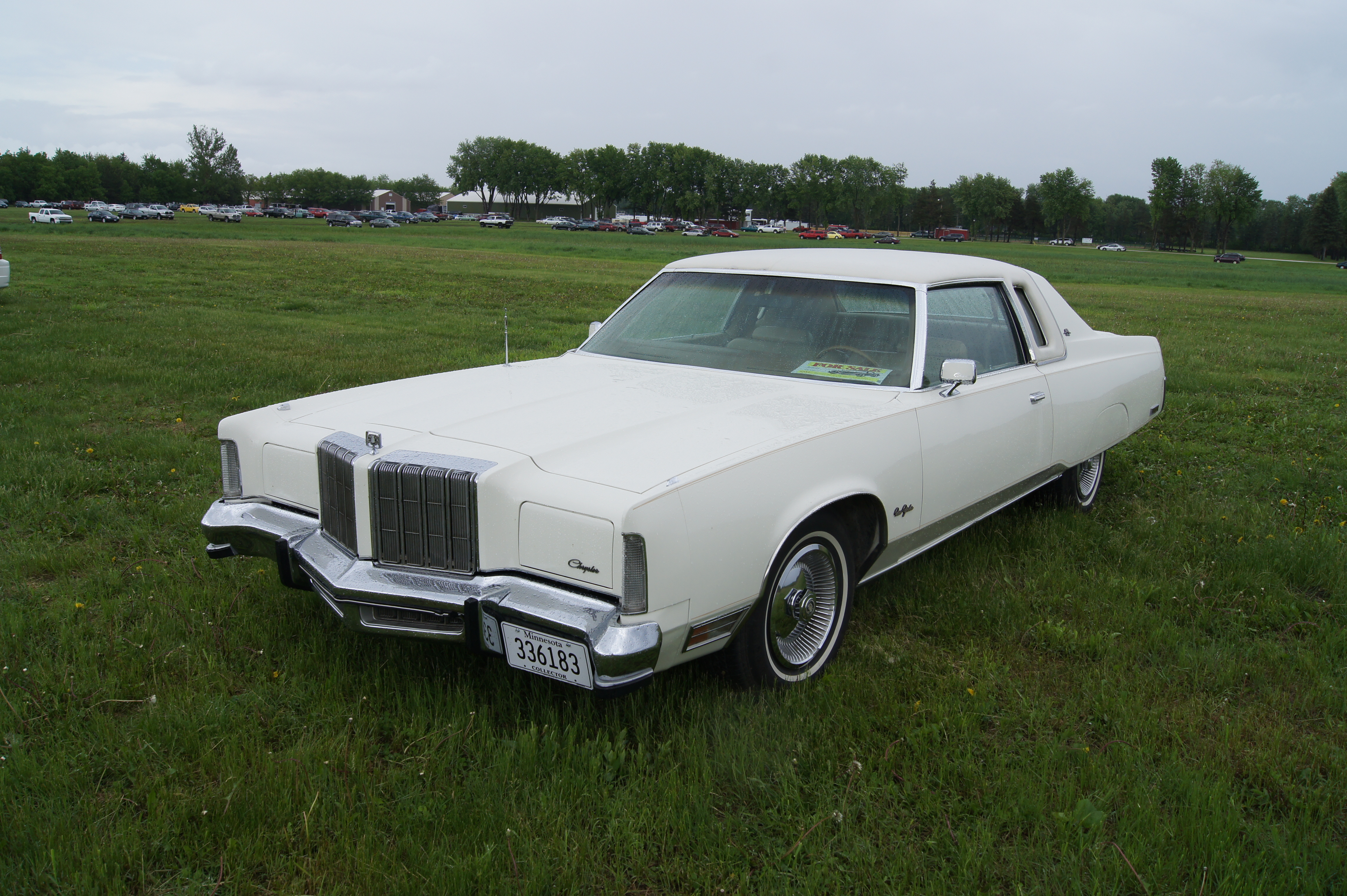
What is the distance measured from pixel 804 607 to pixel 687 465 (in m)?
0.75

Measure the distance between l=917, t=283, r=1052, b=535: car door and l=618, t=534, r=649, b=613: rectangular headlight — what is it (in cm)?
141

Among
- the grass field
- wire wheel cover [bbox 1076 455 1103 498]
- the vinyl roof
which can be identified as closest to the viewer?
the grass field

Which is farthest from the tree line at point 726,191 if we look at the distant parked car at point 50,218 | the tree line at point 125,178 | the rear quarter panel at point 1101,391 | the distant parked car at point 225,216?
the rear quarter panel at point 1101,391

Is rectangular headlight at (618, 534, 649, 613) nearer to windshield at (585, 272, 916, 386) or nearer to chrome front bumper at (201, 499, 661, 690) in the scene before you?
chrome front bumper at (201, 499, 661, 690)

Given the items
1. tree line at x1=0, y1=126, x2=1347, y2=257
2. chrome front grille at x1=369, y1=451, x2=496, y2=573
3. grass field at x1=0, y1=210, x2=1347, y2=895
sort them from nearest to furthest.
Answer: grass field at x1=0, y1=210, x2=1347, y2=895
chrome front grille at x1=369, y1=451, x2=496, y2=573
tree line at x1=0, y1=126, x2=1347, y2=257

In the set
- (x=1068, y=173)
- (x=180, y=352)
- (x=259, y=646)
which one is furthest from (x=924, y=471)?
(x=1068, y=173)

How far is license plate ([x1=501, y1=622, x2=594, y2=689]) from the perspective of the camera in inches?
97.5

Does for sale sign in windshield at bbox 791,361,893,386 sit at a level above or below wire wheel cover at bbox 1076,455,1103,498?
above

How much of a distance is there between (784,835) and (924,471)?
4.89 feet

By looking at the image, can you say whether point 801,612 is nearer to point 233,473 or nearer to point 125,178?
point 233,473

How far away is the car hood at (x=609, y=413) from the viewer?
2746mm

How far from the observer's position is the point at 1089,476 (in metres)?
5.27

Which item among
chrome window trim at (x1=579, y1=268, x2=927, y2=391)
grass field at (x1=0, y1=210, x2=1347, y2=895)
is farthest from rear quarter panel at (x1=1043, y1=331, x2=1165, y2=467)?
chrome window trim at (x1=579, y1=268, x2=927, y2=391)

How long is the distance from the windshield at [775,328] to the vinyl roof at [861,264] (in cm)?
6
